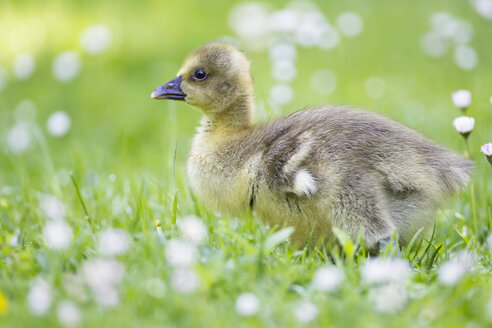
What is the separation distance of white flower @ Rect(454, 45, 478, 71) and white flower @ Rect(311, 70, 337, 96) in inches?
48.5

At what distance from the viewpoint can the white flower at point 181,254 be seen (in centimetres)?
245

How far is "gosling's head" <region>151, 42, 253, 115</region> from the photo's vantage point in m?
3.81

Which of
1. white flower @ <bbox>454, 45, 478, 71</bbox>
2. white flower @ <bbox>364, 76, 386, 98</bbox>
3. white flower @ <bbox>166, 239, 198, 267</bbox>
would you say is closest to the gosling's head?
white flower @ <bbox>166, 239, 198, 267</bbox>

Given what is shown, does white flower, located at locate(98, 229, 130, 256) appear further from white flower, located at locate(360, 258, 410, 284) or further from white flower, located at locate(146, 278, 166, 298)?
white flower, located at locate(360, 258, 410, 284)

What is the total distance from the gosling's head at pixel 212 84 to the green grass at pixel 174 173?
1.05 feet

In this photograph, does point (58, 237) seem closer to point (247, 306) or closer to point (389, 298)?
point (247, 306)

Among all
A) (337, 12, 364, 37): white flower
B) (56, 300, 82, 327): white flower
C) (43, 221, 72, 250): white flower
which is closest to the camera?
(56, 300, 82, 327): white flower

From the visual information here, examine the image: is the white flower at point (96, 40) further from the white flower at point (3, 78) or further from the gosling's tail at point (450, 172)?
the gosling's tail at point (450, 172)

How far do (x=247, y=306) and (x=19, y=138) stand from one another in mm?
3855

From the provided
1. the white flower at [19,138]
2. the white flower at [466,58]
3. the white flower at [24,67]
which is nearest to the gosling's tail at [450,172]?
the white flower at [466,58]

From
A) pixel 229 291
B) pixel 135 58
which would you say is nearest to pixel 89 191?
pixel 229 291

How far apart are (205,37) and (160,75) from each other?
3.31 ft

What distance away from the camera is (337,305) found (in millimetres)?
2436

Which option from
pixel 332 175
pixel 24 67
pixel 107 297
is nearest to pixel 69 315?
pixel 107 297
